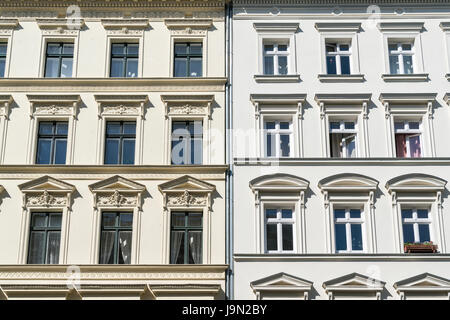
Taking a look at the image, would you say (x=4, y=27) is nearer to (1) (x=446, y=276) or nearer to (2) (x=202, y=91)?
(2) (x=202, y=91)

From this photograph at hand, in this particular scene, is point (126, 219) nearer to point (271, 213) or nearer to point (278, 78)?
point (271, 213)

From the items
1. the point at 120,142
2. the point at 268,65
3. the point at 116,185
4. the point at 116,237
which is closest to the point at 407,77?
the point at 268,65

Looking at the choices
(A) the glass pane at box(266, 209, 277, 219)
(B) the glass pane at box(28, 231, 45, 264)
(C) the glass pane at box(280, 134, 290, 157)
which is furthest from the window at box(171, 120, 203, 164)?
(B) the glass pane at box(28, 231, 45, 264)

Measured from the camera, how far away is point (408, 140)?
2286 cm

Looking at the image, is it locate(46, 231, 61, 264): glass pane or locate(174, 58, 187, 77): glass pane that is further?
locate(174, 58, 187, 77): glass pane

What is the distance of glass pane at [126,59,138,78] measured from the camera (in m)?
23.7

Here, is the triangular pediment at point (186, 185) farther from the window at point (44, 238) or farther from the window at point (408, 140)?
the window at point (408, 140)

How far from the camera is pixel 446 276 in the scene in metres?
20.8

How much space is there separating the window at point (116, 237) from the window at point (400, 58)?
9.68 metres

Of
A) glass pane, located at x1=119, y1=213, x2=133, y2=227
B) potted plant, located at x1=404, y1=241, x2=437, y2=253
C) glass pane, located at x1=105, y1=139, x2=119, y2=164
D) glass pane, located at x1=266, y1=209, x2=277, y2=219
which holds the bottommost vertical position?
potted plant, located at x1=404, y1=241, x2=437, y2=253

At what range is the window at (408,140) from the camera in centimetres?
2270

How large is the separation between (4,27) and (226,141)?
8.33 m

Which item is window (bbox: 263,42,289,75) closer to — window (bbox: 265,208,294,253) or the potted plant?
window (bbox: 265,208,294,253)

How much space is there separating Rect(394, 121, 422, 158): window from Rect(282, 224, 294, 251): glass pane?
13.7 ft
